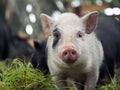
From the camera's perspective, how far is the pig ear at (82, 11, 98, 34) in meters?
5.65

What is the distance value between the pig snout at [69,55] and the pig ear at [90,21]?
64cm

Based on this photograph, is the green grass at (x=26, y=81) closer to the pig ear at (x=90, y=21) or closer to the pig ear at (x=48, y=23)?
the pig ear at (x=48, y=23)

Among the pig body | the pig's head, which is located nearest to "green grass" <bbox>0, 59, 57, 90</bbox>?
the pig body

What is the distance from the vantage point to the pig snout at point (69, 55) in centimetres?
494

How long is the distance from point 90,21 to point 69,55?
87 cm

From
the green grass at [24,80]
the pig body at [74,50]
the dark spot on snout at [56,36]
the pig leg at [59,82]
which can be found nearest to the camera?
the pig body at [74,50]

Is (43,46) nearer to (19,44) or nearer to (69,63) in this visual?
(69,63)

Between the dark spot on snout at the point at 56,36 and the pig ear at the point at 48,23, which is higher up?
the pig ear at the point at 48,23

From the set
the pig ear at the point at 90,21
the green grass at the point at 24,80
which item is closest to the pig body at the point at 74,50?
the pig ear at the point at 90,21

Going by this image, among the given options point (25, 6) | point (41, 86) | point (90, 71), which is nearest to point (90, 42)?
point (90, 71)

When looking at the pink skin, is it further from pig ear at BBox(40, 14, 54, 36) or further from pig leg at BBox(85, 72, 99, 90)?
pig ear at BBox(40, 14, 54, 36)

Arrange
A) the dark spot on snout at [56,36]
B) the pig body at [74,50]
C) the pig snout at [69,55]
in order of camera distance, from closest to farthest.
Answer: the pig snout at [69,55] < the pig body at [74,50] < the dark spot on snout at [56,36]

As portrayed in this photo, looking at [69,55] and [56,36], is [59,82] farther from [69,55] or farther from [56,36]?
[69,55]

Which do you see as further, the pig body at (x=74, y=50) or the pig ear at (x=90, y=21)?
the pig ear at (x=90, y=21)
